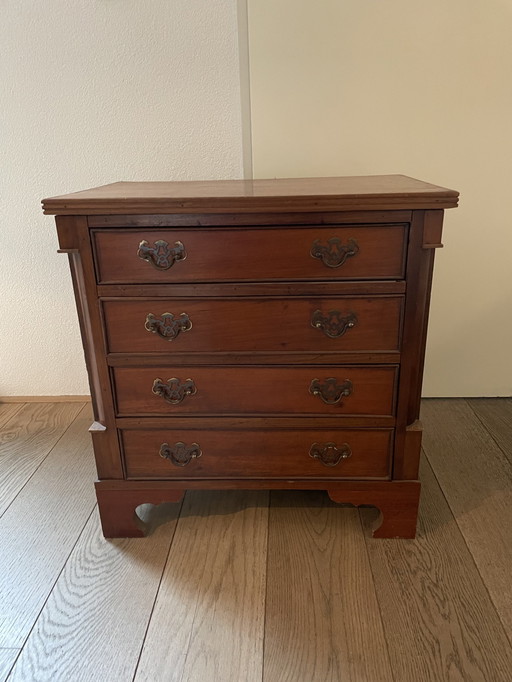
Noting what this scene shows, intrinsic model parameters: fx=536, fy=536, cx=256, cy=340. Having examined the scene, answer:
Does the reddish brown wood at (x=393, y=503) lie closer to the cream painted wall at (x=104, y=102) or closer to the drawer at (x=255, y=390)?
the drawer at (x=255, y=390)

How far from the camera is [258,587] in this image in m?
1.19

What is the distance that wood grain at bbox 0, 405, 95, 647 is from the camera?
1159 mm

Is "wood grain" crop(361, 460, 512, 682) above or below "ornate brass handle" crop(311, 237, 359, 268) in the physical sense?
below

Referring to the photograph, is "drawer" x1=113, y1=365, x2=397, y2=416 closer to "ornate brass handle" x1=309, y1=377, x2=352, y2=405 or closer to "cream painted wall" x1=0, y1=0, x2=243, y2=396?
"ornate brass handle" x1=309, y1=377, x2=352, y2=405

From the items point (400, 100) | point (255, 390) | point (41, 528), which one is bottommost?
point (41, 528)

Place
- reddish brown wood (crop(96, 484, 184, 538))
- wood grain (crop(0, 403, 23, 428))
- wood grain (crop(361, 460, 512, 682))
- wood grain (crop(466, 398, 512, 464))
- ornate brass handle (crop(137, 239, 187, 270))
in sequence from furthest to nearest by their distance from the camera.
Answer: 1. wood grain (crop(0, 403, 23, 428))
2. wood grain (crop(466, 398, 512, 464))
3. reddish brown wood (crop(96, 484, 184, 538))
4. ornate brass handle (crop(137, 239, 187, 270))
5. wood grain (crop(361, 460, 512, 682))

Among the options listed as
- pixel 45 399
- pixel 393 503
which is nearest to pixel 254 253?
pixel 393 503

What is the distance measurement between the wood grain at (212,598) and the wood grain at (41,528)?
27 cm

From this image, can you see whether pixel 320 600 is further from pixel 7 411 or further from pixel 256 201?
pixel 7 411

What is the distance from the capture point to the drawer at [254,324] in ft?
3.74

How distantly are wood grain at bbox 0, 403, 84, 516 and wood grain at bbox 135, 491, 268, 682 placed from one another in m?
0.53

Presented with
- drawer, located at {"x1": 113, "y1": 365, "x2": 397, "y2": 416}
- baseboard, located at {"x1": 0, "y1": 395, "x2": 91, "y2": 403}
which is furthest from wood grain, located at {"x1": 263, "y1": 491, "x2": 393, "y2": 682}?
baseboard, located at {"x1": 0, "y1": 395, "x2": 91, "y2": 403}

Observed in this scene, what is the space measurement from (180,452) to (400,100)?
1236 millimetres

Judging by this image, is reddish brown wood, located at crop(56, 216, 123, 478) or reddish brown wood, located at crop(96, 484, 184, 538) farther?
reddish brown wood, located at crop(96, 484, 184, 538)
